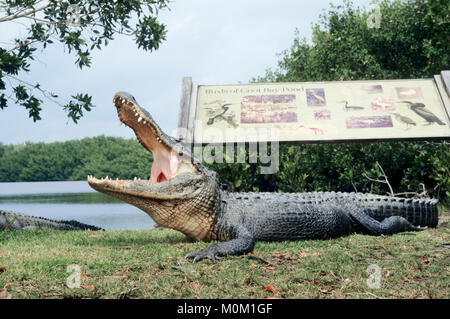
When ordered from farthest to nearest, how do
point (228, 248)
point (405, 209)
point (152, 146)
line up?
point (405, 209) < point (152, 146) < point (228, 248)

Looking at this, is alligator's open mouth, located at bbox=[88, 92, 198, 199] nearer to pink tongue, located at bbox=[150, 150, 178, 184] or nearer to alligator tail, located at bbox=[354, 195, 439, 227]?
pink tongue, located at bbox=[150, 150, 178, 184]

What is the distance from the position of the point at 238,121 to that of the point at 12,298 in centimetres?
539

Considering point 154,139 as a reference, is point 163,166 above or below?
below

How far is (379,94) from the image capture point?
8.17 meters

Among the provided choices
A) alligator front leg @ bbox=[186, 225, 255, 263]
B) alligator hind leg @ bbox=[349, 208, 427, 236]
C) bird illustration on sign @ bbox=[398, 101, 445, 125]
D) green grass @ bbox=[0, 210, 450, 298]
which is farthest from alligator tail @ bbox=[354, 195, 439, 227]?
alligator front leg @ bbox=[186, 225, 255, 263]

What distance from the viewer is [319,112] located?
7.73 m

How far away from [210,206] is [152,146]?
0.99 meters

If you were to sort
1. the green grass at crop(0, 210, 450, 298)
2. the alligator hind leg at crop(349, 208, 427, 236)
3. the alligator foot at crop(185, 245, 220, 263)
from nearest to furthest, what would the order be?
the green grass at crop(0, 210, 450, 298) < the alligator foot at crop(185, 245, 220, 263) < the alligator hind leg at crop(349, 208, 427, 236)

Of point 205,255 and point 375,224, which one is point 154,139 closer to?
point 205,255

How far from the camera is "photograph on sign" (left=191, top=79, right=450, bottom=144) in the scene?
7.35 meters

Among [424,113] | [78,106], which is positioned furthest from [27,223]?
[424,113]

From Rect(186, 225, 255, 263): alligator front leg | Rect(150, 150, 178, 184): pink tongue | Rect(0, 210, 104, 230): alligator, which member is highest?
Rect(150, 150, 178, 184): pink tongue

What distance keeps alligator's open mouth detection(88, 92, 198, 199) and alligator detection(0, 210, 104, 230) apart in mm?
3130

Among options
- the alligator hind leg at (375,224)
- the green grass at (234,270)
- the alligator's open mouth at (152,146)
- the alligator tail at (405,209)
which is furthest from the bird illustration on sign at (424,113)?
the alligator's open mouth at (152,146)
